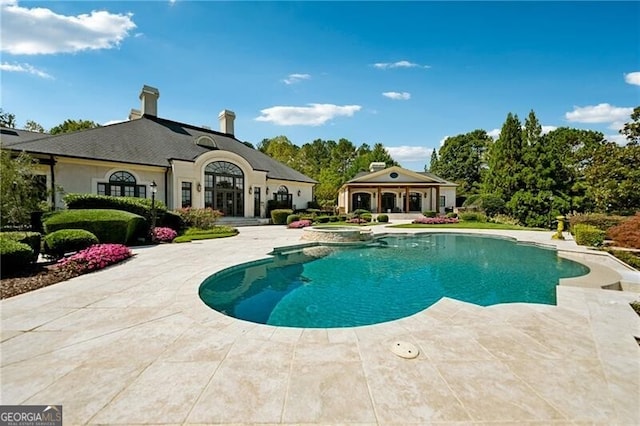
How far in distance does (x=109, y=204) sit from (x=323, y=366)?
1472 cm

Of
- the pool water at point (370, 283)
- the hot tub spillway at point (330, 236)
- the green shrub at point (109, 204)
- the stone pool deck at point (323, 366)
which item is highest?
the green shrub at point (109, 204)

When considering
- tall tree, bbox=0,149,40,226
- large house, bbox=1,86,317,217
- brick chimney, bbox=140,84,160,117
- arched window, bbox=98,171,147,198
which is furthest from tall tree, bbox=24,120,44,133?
tall tree, bbox=0,149,40,226

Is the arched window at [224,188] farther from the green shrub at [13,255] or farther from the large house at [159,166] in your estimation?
the green shrub at [13,255]

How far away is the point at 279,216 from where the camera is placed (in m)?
23.4

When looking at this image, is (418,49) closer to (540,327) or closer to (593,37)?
(593,37)

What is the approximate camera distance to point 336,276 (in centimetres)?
846

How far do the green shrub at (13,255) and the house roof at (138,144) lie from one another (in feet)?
35.2

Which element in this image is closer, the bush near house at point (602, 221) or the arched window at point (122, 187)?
the bush near house at point (602, 221)

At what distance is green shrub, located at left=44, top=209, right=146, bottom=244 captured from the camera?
33.3 feet

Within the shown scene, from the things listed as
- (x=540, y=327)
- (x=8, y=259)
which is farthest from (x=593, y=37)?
(x=8, y=259)

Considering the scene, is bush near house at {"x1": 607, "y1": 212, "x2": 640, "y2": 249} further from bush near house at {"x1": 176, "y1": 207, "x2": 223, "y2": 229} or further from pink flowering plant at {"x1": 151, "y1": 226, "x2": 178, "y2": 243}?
bush near house at {"x1": 176, "y1": 207, "x2": 223, "y2": 229}

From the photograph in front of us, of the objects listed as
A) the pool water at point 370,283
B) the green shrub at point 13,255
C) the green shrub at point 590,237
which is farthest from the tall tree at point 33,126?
the green shrub at point 590,237

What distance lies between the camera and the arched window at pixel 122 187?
675 inches

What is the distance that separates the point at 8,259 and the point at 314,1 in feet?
40.0
